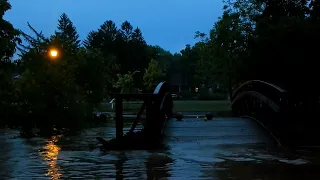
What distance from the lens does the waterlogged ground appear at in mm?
8000

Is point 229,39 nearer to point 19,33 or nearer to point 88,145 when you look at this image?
point 19,33

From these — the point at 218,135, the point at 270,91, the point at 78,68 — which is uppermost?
the point at 78,68

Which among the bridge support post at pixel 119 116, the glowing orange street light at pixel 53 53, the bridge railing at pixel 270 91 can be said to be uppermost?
the glowing orange street light at pixel 53 53

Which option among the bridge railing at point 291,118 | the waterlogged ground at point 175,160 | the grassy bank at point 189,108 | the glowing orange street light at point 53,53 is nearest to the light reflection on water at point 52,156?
the waterlogged ground at point 175,160

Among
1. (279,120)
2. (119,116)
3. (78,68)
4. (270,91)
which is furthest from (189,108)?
(119,116)

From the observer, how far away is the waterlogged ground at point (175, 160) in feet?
26.2

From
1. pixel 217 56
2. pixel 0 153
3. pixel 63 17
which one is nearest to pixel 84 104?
pixel 0 153

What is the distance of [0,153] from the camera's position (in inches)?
428

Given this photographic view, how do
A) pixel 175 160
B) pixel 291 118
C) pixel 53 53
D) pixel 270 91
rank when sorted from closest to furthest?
pixel 175 160 < pixel 291 118 < pixel 270 91 < pixel 53 53

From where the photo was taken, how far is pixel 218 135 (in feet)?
42.7

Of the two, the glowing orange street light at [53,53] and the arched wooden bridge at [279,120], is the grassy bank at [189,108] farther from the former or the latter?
the arched wooden bridge at [279,120]

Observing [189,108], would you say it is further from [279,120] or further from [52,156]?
[52,156]

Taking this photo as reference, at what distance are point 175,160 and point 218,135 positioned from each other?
12.6 feet

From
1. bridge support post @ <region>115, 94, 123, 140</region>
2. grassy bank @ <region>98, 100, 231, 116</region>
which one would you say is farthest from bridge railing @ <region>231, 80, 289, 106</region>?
grassy bank @ <region>98, 100, 231, 116</region>
